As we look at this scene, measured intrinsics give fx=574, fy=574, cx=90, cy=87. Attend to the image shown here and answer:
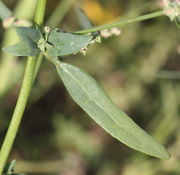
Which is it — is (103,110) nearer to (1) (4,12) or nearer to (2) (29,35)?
(2) (29,35)

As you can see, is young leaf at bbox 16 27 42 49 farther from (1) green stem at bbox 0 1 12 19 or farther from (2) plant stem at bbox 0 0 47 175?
(1) green stem at bbox 0 1 12 19

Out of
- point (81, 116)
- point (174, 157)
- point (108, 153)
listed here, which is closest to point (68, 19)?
point (81, 116)

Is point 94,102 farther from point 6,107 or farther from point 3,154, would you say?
point 6,107

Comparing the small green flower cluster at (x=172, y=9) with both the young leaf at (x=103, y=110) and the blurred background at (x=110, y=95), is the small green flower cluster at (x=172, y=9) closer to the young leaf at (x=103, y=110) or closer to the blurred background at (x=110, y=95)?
the young leaf at (x=103, y=110)

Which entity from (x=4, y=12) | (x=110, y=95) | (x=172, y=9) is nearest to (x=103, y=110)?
(x=172, y=9)

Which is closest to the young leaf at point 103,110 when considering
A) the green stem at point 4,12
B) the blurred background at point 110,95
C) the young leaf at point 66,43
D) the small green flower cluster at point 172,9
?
the young leaf at point 66,43
